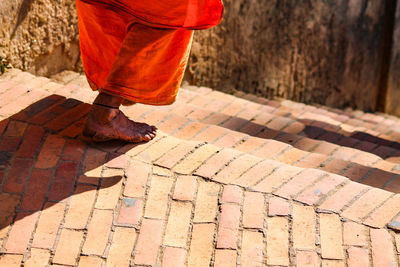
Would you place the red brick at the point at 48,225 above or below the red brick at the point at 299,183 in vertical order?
below

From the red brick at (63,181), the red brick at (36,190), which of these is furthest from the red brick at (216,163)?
the red brick at (36,190)

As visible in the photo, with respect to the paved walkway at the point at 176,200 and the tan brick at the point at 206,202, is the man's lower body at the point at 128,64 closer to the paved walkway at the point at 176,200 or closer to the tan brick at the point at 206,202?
the paved walkway at the point at 176,200

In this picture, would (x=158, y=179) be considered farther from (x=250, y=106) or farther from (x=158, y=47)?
(x=250, y=106)

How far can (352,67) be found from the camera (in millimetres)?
6293

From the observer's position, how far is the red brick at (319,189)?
7.79ft

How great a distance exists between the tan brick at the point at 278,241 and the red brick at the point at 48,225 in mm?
831

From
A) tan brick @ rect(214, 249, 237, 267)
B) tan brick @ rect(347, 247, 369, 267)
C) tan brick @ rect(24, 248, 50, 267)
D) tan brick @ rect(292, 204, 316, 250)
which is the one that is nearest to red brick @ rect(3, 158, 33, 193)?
tan brick @ rect(24, 248, 50, 267)


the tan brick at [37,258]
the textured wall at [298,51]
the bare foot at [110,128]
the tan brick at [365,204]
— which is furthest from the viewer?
the textured wall at [298,51]

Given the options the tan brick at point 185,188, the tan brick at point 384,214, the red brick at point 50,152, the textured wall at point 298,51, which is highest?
the red brick at point 50,152

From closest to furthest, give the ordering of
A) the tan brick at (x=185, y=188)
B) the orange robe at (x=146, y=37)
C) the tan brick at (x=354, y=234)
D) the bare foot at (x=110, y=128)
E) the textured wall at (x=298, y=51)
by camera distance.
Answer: the tan brick at (x=354, y=234), the tan brick at (x=185, y=188), the orange robe at (x=146, y=37), the bare foot at (x=110, y=128), the textured wall at (x=298, y=51)

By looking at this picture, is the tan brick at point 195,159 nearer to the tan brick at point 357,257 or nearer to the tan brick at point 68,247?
the tan brick at point 68,247

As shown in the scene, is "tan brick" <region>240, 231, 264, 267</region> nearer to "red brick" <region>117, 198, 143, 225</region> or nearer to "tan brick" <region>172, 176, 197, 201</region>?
"tan brick" <region>172, 176, 197, 201</region>

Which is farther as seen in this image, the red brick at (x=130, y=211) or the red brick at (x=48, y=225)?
the red brick at (x=130, y=211)

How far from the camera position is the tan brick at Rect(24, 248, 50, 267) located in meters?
2.07
